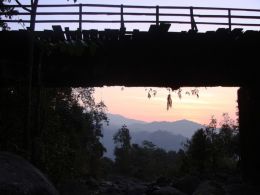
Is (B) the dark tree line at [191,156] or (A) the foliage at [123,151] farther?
(A) the foliage at [123,151]

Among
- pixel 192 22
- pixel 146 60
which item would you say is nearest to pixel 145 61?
pixel 146 60

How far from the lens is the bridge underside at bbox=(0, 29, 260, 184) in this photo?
16.9 m

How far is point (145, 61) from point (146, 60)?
0.18 ft

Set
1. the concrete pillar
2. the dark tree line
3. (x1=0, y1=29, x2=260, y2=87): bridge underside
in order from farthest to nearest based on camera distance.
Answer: the dark tree line
the concrete pillar
(x1=0, y1=29, x2=260, y2=87): bridge underside

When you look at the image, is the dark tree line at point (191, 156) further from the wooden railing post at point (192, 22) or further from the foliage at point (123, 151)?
the wooden railing post at point (192, 22)

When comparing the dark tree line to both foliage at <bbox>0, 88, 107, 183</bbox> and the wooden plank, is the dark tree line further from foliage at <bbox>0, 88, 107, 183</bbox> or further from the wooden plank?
the wooden plank

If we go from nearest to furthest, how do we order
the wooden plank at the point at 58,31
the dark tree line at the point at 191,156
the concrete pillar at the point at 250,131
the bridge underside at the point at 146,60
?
the wooden plank at the point at 58,31 < the bridge underside at the point at 146,60 < the concrete pillar at the point at 250,131 < the dark tree line at the point at 191,156

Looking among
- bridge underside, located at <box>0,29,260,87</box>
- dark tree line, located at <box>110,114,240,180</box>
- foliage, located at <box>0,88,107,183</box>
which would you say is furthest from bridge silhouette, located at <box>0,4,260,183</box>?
dark tree line, located at <box>110,114,240,180</box>

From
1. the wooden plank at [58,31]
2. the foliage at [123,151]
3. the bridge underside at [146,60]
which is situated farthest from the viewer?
the foliage at [123,151]

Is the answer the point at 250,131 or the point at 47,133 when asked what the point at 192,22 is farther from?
the point at 47,133

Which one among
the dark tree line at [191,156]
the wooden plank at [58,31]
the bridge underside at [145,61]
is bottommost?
the dark tree line at [191,156]

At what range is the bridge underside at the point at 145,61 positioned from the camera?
1691cm

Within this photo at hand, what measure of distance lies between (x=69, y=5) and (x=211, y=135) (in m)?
41.5

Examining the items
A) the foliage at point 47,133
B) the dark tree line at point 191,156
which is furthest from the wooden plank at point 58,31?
the dark tree line at point 191,156
